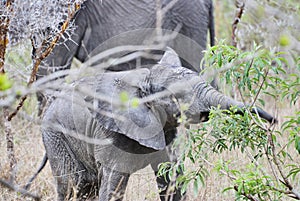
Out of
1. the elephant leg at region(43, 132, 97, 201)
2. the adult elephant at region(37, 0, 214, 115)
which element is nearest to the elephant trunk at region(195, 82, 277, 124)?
the elephant leg at region(43, 132, 97, 201)

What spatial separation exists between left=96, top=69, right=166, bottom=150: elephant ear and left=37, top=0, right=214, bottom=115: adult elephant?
1584mm

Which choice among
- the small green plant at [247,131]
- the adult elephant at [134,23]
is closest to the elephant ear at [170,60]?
the small green plant at [247,131]

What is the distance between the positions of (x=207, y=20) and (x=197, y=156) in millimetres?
2436

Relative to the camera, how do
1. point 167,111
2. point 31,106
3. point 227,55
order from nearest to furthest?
point 227,55 < point 167,111 < point 31,106

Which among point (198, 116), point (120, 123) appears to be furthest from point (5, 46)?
point (198, 116)

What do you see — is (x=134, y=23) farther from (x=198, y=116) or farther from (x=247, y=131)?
(x=247, y=131)

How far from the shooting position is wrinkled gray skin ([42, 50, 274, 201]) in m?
3.07

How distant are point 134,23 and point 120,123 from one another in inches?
75.3

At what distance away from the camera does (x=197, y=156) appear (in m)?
2.85

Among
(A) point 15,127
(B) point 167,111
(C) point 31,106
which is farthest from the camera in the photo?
(C) point 31,106

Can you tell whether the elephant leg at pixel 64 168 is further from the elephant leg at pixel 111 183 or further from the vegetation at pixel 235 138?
the elephant leg at pixel 111 183

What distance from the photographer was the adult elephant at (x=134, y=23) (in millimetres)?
4883

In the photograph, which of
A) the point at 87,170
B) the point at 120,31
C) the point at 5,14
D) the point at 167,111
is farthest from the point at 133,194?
the point at 120,31

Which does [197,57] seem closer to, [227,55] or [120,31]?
[120,31]
